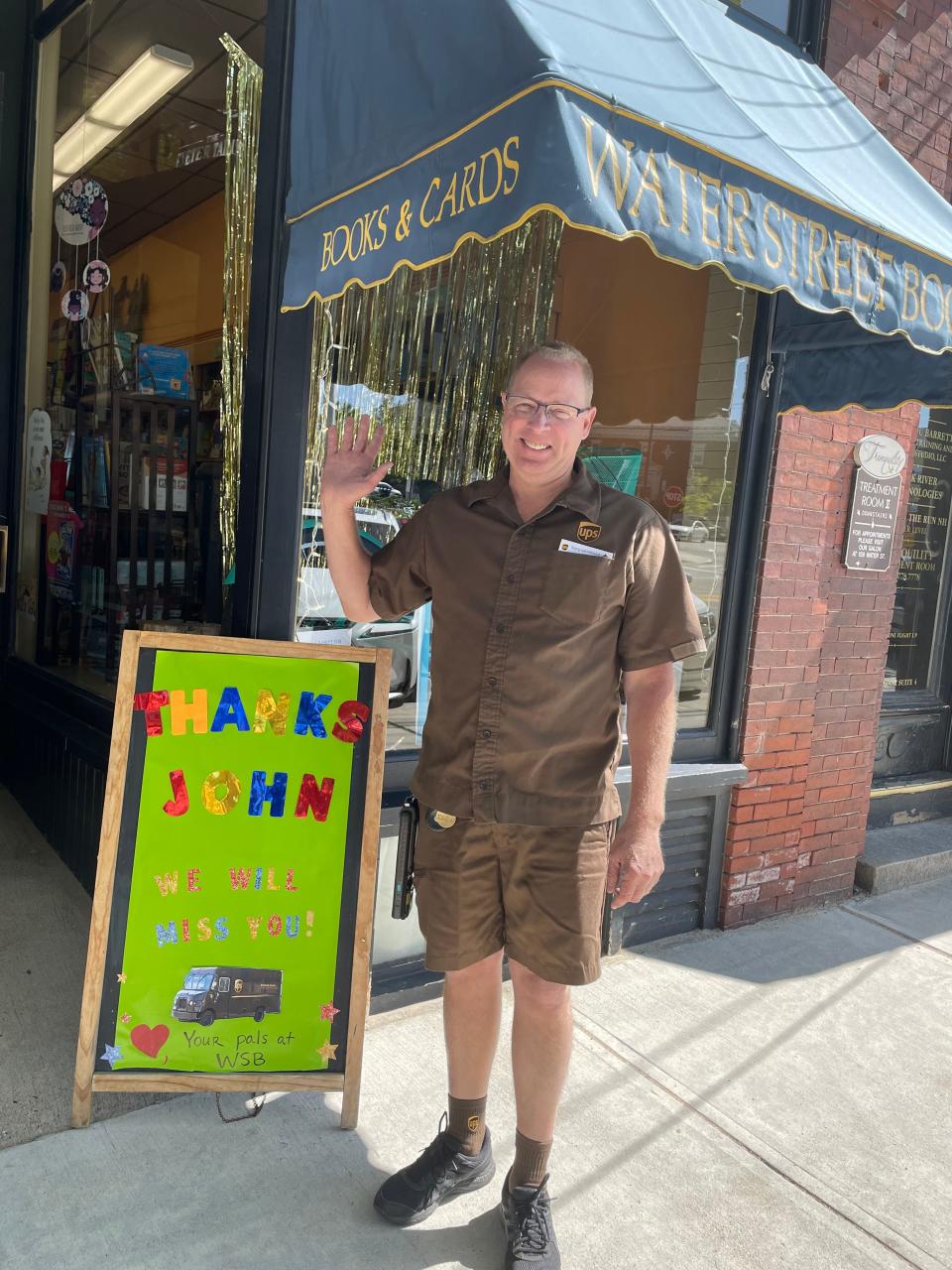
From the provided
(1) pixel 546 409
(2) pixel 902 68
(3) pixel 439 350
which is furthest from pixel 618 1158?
(2) pixel 902 68

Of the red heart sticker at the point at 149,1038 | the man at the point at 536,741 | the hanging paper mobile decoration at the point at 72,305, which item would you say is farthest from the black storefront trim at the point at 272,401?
the hanging paper mobile decoration at the point at 72,305

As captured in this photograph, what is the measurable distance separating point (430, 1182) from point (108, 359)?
143 inches

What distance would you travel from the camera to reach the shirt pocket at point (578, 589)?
2098mm

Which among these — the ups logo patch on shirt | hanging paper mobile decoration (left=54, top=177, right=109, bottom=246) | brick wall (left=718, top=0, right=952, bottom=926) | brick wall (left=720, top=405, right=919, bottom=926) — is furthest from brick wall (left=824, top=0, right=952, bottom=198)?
hanging paper mobile decoration (left=54, top=177, right=109, bottom=246)

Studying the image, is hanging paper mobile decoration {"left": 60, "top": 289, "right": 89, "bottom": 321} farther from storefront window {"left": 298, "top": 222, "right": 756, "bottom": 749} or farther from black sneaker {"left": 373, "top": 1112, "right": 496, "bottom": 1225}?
black sneaker {"left": 373, "top": 1112, "right": 496, "bottom": 1225}

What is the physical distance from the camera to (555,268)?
12.9 ft

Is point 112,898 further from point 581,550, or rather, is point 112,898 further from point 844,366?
point 844,366

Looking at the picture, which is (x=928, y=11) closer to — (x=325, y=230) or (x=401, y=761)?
(x=325, y=230)

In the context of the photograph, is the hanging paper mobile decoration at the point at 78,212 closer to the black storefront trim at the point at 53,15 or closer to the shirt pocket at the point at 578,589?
the black storefront trim at the point at 53,15

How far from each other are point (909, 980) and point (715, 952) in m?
0.73

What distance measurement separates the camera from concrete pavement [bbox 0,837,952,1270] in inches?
84.8

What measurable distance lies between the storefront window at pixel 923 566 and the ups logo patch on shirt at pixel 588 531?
388cm

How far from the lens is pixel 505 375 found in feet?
12.5

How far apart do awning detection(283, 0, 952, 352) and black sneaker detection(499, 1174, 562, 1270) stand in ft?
6.71
